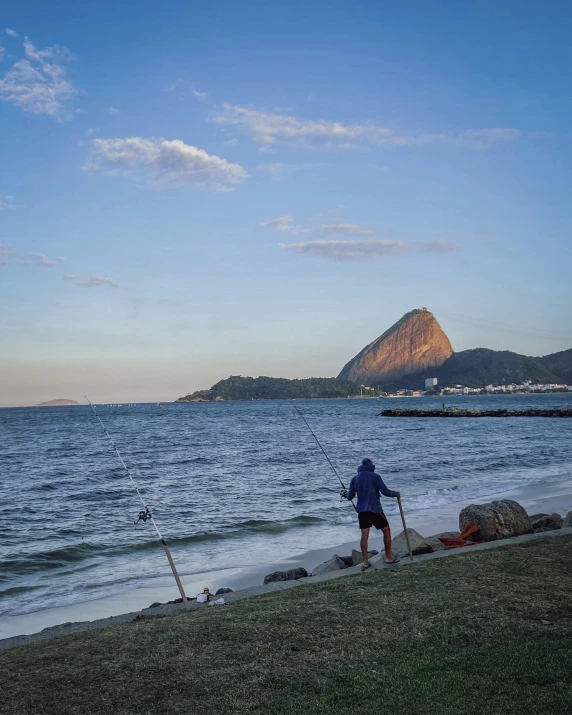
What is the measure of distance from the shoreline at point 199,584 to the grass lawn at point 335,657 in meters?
2.06

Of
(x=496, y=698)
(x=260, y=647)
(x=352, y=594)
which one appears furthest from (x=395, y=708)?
(x=352, y=594)

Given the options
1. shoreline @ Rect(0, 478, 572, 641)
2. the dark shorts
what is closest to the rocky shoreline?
the dark shorts

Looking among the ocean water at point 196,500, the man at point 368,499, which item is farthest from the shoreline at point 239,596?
the ocean water at point 196,500

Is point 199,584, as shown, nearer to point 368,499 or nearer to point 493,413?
point 368,499

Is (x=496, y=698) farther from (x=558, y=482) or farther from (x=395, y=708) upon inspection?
(x=558, y=482)

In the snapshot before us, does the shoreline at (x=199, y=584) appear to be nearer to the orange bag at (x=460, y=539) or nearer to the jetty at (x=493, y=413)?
the orange bag at (x=460, y=539)

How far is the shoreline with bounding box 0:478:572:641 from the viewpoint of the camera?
10376 millimetres

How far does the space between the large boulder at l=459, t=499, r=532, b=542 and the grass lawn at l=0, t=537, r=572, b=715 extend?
389 cm

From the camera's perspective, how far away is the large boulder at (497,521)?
1187 cm

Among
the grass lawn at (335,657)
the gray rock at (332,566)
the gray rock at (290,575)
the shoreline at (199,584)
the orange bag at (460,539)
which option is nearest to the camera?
the grass lawn at (335,657)

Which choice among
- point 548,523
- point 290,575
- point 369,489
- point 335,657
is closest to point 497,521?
point 548,523

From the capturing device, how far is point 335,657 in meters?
5.63

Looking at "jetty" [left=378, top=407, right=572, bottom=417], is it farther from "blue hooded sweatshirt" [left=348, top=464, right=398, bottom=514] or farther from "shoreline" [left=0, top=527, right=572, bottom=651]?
"blue hooded sweatshirt" [left=348, top=464, right=398, bottom=514]

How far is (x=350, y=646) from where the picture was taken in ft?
19.3
